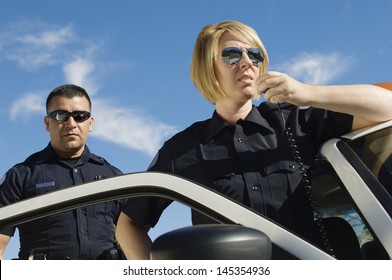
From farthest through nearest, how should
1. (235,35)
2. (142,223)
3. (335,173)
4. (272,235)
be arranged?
(235,35), (142,223), (335,173), (272,235)

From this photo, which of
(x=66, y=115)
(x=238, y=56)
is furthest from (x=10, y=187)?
(x=238, y=56)

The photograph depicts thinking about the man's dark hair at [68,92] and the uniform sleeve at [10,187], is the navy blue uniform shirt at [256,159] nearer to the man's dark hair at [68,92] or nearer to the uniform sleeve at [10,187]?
the uniform sleeve at [10,187]

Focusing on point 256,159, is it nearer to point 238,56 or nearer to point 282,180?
point 282,180

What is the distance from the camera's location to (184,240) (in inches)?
69.2

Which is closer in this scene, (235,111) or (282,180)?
(282,180)

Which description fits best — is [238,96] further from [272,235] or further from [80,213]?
[80,213]

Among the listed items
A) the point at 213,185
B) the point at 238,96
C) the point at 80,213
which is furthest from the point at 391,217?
the point at 80,213

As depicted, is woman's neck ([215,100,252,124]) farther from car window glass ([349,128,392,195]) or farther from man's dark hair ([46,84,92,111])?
man's dark hair ([46,84,92,111])

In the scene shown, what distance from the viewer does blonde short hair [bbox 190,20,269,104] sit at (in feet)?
10.2

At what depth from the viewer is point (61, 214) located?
4.27 meters

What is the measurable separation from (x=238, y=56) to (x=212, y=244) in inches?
57.5

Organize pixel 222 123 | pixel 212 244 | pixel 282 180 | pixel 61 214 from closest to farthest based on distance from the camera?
pixel 212 244 < pixel 282 180 < pixel 222 123 < pixel 61 214

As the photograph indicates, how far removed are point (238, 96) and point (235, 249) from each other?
136 centimetres

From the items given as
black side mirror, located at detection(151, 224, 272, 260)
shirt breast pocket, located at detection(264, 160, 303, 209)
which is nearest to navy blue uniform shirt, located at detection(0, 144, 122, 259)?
shirt breast pocket, located at detection(264, 160, 303, 209)
